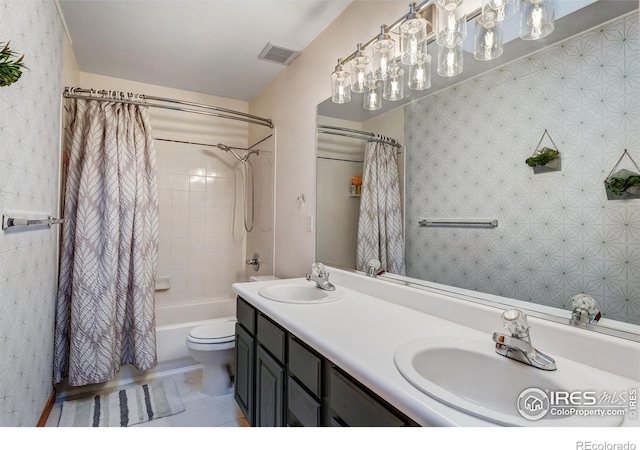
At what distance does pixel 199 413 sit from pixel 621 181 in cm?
228

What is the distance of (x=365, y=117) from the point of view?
1.70 m

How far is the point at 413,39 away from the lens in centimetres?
133

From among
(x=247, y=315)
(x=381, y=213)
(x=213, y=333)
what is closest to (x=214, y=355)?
(x=213, y=333)

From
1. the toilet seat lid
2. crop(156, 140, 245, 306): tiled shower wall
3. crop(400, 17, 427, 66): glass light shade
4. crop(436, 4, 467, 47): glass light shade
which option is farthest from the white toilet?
crop(436, 4, 467, 47): glass light shade

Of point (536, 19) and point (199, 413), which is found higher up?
point (536, 19)

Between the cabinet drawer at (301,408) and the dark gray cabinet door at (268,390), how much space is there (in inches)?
2.6

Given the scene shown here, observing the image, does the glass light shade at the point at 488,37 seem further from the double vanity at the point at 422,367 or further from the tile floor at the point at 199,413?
the tile floor at the point at 199,413

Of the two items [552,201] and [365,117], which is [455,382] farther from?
[365,117]

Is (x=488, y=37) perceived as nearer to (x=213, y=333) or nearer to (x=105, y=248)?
(x=213, y=333)

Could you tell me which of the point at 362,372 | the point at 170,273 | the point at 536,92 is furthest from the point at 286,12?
the point at 170,273

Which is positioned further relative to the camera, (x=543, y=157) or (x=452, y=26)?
(x=452, y=26)

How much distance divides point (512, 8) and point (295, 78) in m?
1.58

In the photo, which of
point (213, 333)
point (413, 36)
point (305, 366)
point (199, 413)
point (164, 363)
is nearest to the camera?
point (305, 366)

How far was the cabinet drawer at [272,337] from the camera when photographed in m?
1.27
